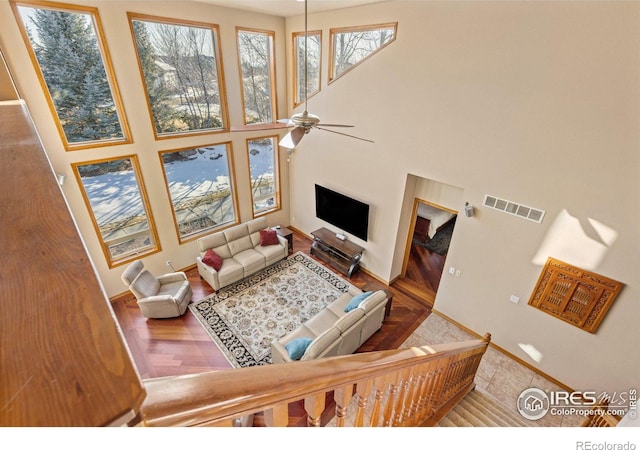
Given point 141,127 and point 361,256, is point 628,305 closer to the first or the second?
point 361,256

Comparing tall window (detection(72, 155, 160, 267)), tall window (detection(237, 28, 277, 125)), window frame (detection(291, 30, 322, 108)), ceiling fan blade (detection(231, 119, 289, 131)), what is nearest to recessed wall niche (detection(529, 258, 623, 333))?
window frame (detection(291, 30, 322, 108))

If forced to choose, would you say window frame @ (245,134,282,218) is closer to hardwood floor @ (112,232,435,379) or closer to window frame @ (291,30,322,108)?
window frame @ (291,30,322,108)

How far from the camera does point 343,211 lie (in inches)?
257

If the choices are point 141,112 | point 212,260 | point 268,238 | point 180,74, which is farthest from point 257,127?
point 212,260

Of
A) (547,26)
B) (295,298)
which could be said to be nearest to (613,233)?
(547,26)

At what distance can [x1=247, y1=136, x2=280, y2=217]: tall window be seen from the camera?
702 centimetres

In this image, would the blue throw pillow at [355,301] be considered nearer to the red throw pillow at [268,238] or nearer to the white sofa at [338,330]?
the white sofa at [338,330]

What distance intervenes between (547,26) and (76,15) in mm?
6156

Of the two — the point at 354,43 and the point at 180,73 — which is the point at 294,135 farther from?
the point at 180,73

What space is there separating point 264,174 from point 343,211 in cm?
229

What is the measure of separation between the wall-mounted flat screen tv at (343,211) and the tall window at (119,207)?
3.52 meters

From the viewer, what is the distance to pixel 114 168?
17.0ft

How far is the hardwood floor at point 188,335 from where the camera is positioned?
461 cm

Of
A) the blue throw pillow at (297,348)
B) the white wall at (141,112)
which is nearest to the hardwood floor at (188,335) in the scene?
the white wall at (141,112)
